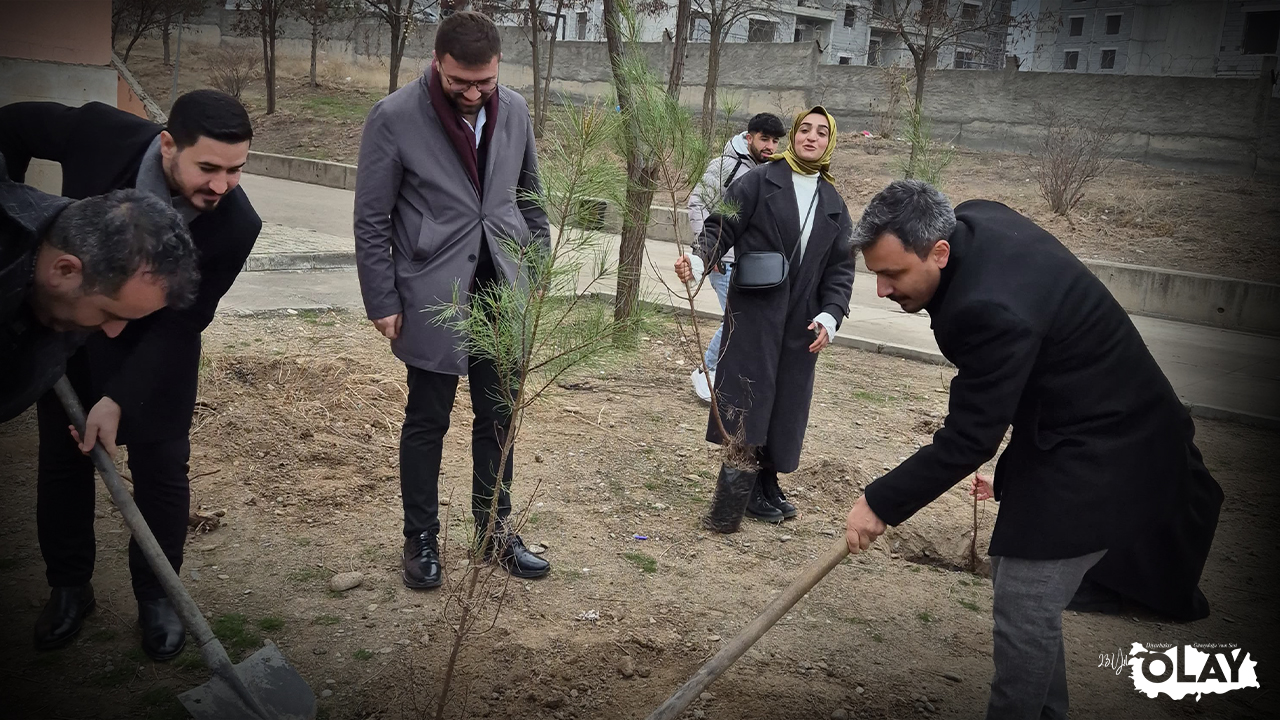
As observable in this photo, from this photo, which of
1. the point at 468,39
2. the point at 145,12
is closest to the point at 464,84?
the point at 468,39

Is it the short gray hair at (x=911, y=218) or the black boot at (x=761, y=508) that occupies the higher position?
the short gray hair at (x=911, y=218)

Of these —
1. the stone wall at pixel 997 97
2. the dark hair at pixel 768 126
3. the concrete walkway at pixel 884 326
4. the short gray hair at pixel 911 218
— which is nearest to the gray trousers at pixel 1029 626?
the short gray hair at pixel 911 218

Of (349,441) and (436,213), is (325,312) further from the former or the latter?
(436,213)

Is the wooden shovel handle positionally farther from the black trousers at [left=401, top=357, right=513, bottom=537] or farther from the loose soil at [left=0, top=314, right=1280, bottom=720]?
the black trousers at [left=401, top=357, right=513, bottom=537]

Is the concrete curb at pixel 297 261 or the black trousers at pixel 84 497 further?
the concrete curb at pixel 297 261

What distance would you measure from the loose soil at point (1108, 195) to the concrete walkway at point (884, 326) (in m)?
1.35

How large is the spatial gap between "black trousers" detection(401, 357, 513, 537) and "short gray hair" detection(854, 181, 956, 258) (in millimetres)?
1301

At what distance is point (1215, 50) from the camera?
87.3 ft

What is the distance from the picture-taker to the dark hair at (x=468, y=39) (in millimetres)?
2816

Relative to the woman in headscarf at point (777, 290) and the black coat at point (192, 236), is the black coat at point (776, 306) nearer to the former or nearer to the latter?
the woman in headscarf at point (777, 290)

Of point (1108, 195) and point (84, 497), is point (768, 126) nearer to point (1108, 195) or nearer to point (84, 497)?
point (84, 497)

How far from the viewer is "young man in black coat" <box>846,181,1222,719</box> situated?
2139 mm

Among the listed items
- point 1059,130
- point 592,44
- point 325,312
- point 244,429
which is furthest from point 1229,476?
point 592,44

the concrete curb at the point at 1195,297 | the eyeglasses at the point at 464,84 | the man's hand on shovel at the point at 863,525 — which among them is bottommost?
the man's hand on shovel at the point at 863,525
